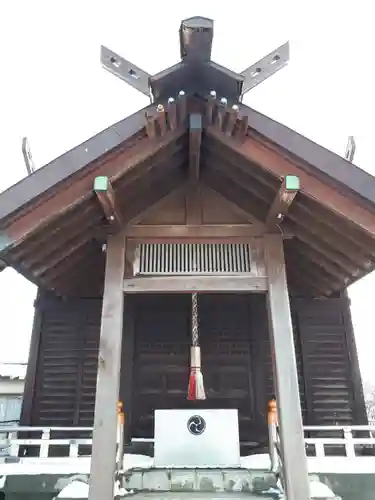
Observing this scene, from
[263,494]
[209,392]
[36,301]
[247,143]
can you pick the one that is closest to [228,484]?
[263,494]

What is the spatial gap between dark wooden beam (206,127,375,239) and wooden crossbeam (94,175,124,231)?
1157 millimetres

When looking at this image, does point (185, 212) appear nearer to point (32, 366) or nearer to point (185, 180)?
point (185, 180)

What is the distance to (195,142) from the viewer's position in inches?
A: 166

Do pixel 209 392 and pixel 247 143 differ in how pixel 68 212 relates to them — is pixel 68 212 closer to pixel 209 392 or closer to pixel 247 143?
pixel 247 143

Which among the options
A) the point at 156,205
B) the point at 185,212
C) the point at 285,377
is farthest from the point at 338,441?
the point at 156,205

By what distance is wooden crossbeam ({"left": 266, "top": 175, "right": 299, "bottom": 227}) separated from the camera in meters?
3.86

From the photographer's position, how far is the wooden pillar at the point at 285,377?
11.6 feet

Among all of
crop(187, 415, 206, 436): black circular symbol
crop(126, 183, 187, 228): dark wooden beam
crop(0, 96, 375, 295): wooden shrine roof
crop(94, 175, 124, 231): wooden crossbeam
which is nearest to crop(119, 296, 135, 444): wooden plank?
crop(187, 415, 206, 436): black circular symbol

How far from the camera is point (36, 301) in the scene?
6.96 metres

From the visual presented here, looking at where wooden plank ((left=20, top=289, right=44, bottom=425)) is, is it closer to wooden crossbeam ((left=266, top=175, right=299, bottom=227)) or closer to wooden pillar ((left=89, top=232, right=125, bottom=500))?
wooden pillar ((left=89, top=232, right=125, bottom=500))

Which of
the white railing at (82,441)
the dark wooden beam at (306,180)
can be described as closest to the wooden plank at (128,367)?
the white railing at (82,441)

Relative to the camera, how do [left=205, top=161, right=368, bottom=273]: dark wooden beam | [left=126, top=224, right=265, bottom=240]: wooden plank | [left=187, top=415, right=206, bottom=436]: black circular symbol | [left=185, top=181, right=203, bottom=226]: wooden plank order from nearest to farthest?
1. [left=205, top=161, right=368, bottom=273]: dark wooden beam
2. [left=126, top=224, right=265, bottom=240]: wooden plank
3. [left=185, top=181, right=203, bottom=226]: wooden plank
4. [left=187, top=415, right=206, bottom=436]: black circular symbol

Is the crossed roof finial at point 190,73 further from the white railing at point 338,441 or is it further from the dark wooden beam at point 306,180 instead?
the white railing at point 338,441

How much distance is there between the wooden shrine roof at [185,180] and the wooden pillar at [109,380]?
16.8 inches
